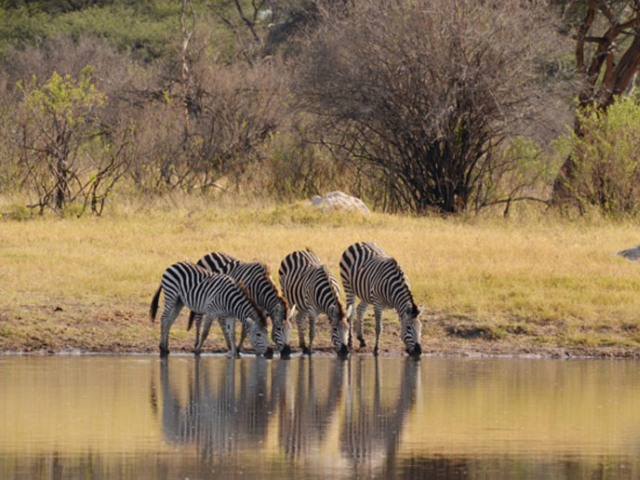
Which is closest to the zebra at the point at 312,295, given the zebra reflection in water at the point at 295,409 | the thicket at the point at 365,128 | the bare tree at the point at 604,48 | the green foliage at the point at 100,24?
the zebra reflection in water at the point at 295,409

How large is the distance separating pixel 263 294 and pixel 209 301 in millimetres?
601

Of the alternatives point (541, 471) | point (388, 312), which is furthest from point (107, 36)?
point (541, 471)

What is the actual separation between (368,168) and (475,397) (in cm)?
1796

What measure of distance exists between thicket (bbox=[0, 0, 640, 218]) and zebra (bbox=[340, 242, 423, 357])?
10.6 meters

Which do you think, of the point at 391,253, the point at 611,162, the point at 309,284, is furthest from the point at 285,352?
the point at 611,162

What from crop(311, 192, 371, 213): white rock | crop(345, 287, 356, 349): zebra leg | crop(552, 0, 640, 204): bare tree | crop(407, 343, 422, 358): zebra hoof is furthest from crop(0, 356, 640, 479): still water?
crop(552, 0, 640, 204): bare tree

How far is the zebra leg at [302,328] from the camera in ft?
45.9

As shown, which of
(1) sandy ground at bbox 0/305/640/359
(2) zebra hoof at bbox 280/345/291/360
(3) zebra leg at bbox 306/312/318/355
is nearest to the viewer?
(2) zebra hoof at bbox 280/345/291/360

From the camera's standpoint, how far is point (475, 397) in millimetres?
11344

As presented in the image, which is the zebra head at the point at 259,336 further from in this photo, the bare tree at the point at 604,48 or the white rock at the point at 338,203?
the bare tree at the point at 604,48

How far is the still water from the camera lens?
342 inches

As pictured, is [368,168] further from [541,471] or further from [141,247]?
[541,471]

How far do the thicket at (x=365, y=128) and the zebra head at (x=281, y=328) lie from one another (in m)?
11.4

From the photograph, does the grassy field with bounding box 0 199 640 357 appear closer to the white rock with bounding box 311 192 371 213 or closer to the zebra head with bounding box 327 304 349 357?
the white rock with bounding box 311 192 371 213
